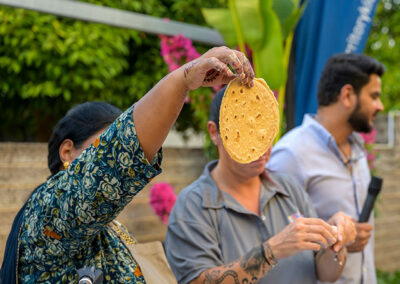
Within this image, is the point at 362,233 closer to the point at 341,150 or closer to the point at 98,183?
the point at 341,150

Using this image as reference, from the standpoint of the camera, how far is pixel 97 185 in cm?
112

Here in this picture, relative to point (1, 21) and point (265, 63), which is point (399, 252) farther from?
point (1, 21)

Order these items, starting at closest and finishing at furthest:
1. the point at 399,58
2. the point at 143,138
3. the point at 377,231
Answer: the point at 143,138, the point at 377,231, the point at 399,58

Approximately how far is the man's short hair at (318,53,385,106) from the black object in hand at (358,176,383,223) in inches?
28.0

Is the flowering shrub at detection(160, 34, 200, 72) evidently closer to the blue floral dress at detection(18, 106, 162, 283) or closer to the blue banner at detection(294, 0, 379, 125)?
the blue banner at detection(294, 0, 379, 125)

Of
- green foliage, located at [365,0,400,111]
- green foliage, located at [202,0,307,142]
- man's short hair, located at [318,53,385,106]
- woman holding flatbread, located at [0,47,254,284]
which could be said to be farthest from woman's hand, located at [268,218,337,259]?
green foliage, located at [365,0,400,111]

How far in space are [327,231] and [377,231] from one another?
542 centimetres

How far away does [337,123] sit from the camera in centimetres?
293

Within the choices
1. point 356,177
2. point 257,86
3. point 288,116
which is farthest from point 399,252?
point 257,86

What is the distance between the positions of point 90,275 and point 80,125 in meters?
0.47

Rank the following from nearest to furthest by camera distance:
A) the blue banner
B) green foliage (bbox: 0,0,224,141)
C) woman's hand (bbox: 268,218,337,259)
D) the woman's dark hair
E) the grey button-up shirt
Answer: the woman's dark hair, woman's hand (bbox: 268,218,337,259), the grey button-up shirt, green foliage (bbox: 0,0,224,141), the blue banner

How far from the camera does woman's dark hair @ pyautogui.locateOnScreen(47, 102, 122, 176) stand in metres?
1.54

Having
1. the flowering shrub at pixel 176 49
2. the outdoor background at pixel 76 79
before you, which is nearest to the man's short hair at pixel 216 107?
the outdoor background at pixel 76 79

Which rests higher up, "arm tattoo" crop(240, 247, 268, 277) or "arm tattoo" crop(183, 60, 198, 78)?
"arm tattoo" crop(183, 60, 198, 78)
